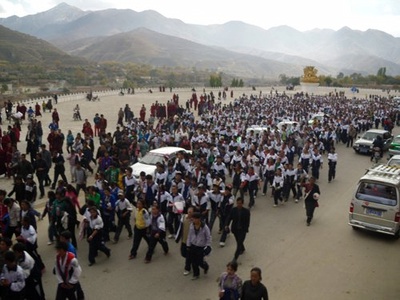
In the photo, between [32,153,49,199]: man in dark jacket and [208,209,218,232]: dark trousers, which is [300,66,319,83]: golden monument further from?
[208,209,218,232]: dark trousers

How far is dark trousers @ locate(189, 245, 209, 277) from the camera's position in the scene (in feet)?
24.7

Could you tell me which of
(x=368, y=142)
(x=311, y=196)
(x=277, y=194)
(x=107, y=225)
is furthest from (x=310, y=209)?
(x=368, y=142)

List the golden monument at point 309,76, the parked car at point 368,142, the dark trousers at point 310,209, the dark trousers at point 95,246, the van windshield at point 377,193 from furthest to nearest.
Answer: the golden monument at point 309,76
the parked car at point 368,142
the dark trousers at point 310,209
the van windshield at point 377,193
the dark trousers at point 95,246

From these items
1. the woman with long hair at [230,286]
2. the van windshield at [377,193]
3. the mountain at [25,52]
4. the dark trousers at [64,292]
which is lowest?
the dark trousers at [64,292]

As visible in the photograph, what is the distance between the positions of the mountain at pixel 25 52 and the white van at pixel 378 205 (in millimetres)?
111233

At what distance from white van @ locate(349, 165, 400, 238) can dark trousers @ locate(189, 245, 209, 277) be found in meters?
4.52

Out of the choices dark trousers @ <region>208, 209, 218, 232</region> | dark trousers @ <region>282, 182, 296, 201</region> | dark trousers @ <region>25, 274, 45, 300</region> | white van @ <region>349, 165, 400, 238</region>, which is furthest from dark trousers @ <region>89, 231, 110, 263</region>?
dark trousers @ <region>282, 182, 296, 201</region>

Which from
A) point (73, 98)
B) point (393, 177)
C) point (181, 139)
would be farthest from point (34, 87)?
point (393, 177)

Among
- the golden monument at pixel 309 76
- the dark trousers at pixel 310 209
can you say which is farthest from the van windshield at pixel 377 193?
the golden monument at pixel 309 76

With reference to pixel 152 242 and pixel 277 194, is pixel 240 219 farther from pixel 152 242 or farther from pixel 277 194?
pixel 277 194

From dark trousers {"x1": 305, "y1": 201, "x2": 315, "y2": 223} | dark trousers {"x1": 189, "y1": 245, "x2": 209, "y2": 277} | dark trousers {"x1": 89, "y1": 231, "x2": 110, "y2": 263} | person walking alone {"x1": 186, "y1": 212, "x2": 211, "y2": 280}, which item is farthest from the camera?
dark trousers {"x1": 305, "y1": 201, "x2": 315, "y2": 223}

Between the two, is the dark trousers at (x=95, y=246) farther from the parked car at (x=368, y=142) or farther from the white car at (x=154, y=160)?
the parked car at (x=368, y=142)

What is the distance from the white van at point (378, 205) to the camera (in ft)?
30.9

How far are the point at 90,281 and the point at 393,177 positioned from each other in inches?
306
